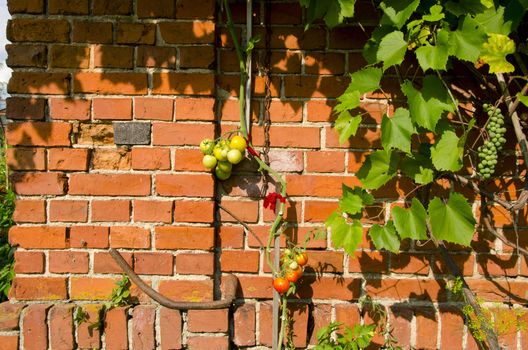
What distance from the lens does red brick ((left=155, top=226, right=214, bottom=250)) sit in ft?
5.31

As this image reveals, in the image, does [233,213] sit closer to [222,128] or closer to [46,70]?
[222,128]

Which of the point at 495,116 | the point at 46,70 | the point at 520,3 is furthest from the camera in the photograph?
the point at 46,70

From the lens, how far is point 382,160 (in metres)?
Result: 1.54

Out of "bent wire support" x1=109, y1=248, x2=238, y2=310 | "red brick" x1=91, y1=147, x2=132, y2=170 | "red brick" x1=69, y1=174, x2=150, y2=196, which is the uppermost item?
"red brick" x1=91, y1=147, x2=132, y2=170

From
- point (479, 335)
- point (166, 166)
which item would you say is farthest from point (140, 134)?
point (479, 335)

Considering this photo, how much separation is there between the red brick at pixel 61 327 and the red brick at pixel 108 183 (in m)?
0.45

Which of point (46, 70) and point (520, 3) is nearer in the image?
point (520, 3)

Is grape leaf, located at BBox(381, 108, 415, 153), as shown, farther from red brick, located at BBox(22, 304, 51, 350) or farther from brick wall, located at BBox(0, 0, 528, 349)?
red brick, located at BBox(22, 304, 51, 350)

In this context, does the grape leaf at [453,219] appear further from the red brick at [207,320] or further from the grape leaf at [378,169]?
the red brick at [207,320]

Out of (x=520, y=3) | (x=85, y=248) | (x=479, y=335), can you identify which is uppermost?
(x=520, y=3)

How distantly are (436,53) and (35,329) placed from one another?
5.62 ft

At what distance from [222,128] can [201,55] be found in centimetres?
29

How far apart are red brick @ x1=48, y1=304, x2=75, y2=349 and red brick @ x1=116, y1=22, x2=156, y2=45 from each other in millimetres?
1033

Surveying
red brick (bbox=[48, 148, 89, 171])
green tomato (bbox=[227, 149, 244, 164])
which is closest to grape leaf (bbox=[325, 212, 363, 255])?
green tomato (bbox=[227, 149, 244, 164])
